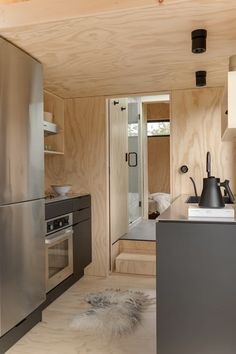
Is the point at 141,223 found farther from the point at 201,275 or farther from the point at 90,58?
the point at 201,275

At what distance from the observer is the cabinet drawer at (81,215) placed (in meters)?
3.36

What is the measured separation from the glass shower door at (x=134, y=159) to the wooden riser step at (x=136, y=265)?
4.91 feet

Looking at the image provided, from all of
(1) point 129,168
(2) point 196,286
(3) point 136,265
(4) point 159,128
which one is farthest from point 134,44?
(4) point 159,128

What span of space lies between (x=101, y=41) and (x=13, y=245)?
1468 mm

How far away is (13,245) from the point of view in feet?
7.16

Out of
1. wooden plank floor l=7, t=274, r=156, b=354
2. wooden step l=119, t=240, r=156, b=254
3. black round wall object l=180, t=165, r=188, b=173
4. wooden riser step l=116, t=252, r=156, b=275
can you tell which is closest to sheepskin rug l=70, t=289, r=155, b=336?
wooden plank floor l=7, t=274, r=156, b=354

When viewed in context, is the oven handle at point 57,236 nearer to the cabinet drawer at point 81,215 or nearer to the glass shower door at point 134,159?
the cabinet drawer at point 81,215

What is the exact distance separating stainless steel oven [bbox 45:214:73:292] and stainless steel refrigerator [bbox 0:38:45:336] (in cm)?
23

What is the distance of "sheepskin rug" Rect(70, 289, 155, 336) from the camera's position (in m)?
2.45

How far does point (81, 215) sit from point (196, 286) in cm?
203

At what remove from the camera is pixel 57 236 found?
116 inches

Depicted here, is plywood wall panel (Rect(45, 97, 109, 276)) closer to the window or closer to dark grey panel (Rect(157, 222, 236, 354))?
dark grey panel (Rect(157, 222, 236, 354))

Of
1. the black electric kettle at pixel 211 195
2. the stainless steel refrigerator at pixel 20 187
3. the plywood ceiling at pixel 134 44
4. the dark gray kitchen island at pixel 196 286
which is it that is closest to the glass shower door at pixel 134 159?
the plywood ceiling at pixel 134 44

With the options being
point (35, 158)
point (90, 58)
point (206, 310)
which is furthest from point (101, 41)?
point (206, 310)
